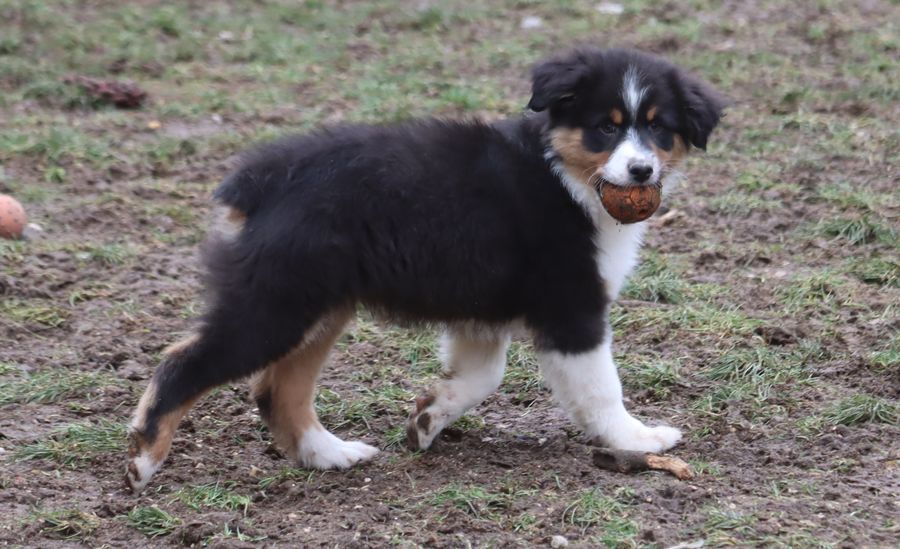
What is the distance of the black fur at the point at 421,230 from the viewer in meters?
4.95

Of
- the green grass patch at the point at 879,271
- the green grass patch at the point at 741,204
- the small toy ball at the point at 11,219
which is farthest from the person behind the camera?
the green grass patch at the point at 741,204

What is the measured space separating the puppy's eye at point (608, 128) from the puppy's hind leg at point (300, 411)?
4.30 feet

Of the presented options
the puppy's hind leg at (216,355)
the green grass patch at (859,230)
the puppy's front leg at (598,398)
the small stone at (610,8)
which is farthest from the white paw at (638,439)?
the small stone at (610,8)

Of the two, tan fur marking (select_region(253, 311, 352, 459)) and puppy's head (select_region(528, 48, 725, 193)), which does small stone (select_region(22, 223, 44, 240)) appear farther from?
puppy's head (select_region(528, 48, 725, 193))

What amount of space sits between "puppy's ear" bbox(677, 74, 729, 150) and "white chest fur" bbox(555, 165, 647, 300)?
1.56 feet

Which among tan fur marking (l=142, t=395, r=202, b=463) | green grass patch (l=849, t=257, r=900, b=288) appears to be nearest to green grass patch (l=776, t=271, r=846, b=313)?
green grass patch (l=849, t=257, r=900, b=288)

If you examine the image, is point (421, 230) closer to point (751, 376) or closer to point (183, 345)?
point (183, 345)

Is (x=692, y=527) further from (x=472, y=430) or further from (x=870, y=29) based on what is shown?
(x=870, y=29)

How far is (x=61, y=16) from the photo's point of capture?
1273 cm

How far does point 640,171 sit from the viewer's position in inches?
203

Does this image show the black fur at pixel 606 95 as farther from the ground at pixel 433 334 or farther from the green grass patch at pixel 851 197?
the green grass patch at pixel 851 197

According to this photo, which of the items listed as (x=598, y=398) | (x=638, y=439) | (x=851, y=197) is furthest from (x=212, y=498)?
(x=851, y=197)

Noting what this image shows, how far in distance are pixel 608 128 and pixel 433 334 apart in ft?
5.59

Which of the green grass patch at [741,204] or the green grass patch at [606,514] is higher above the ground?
the green grass patch at [606,514]
